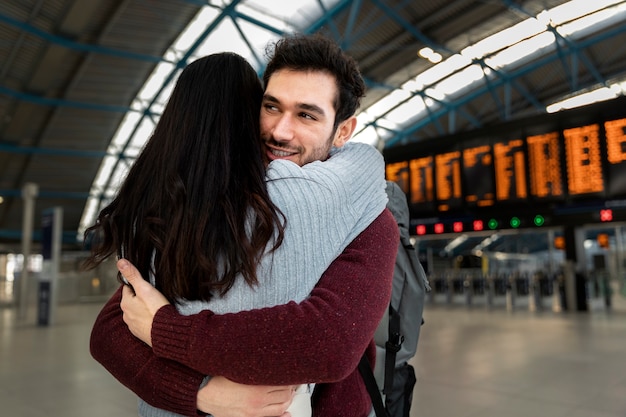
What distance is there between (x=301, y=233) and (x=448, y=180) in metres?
9.29

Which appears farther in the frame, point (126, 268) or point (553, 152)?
point (553, 152)

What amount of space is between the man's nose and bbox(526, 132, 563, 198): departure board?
8.61 meters

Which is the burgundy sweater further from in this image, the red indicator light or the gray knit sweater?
the red indicator light

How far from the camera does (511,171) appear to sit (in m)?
9.06

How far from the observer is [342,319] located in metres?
0.96

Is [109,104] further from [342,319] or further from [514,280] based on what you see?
[342,319]

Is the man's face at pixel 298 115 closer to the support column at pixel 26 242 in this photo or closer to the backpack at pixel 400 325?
the backpack at pixel 400 325

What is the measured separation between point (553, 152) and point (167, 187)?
905cm

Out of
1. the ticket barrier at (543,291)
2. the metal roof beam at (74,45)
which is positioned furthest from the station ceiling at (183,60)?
the ticket barrier at (543,291)

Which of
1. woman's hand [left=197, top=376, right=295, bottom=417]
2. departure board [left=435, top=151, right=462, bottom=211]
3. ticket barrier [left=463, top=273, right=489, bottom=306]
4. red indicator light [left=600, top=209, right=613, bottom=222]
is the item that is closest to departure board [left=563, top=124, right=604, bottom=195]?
red indicator light [left=600, top=209, right=613, bottom=222]

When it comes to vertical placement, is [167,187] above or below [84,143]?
below

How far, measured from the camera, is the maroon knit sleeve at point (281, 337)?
0.91 m

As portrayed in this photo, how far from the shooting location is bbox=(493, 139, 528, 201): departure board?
29.3ft

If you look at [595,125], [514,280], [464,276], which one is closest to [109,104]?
[464,276]
